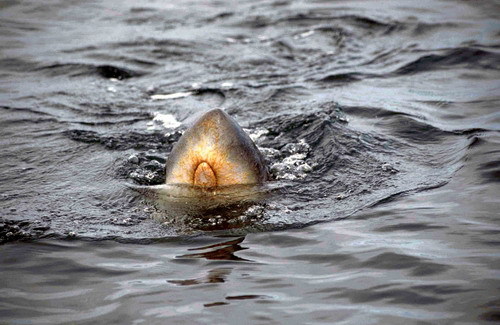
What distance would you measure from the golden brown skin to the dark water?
0.24 m

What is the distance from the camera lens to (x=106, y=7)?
12.0 meters

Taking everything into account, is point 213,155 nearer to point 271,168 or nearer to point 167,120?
point 271,168

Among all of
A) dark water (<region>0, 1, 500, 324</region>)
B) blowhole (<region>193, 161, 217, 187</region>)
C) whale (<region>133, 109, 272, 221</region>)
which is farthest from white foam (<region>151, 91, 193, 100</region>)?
blowhole (<region>193, 161, 217, 187</region>)

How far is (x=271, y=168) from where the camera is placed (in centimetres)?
549

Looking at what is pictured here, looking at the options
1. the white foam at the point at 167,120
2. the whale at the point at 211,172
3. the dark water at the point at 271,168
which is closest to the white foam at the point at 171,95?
the dark water at the point at 271,168

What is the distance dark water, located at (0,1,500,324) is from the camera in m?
3.65

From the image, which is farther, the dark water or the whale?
the whale

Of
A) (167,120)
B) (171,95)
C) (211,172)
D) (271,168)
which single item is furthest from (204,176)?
(171,95)

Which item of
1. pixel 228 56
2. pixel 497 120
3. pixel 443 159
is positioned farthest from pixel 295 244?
pixel 228 56

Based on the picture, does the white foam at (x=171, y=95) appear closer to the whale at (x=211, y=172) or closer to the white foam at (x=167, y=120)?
the white foam at (x=167, y=120)

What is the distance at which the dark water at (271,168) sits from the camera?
3654mm

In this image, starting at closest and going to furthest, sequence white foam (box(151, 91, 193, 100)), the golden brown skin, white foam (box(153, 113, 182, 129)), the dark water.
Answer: the dark water → the golden brown skin → white foam (box(153, 113, 182, 129)) → white foam (box(151, 91, 193, 100))

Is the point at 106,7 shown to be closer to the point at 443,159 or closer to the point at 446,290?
the point at 443,159

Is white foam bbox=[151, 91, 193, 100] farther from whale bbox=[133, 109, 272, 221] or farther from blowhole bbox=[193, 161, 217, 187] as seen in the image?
blowhole bbox=[193, 161, 217, 187]
